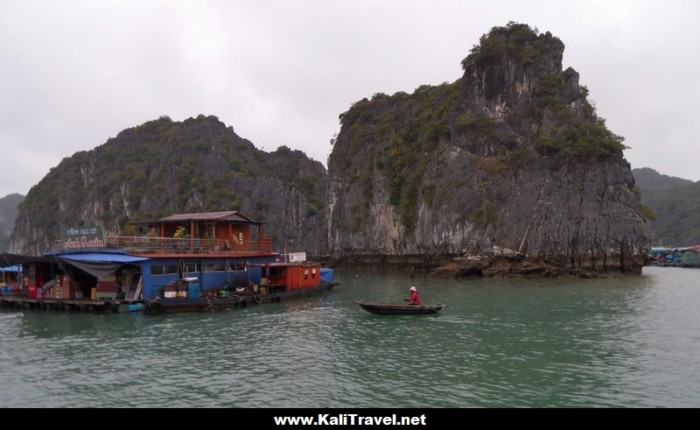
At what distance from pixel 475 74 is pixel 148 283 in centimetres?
5012

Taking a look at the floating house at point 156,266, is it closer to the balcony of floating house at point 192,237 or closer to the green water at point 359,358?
the balcony of floating house at point 192,237

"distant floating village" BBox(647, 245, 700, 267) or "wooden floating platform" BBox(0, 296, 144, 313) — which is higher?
"wooden floating platform" BBox(0, 296, 144, 313)

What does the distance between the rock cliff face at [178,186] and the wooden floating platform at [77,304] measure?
63.3 m

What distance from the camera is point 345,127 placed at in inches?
3504

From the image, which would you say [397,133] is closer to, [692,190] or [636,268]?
[636,268]

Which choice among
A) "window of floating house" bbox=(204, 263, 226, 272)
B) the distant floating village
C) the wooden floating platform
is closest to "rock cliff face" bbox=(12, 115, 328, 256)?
the distant floating village

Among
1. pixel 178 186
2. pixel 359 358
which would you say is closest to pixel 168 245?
pixel 359 358

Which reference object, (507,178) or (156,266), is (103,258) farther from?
(507,178)

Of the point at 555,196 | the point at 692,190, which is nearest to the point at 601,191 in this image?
the point at 555,196

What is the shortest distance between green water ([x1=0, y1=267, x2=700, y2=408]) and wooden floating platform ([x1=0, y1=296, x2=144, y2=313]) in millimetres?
627

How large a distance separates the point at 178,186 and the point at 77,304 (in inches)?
3693
